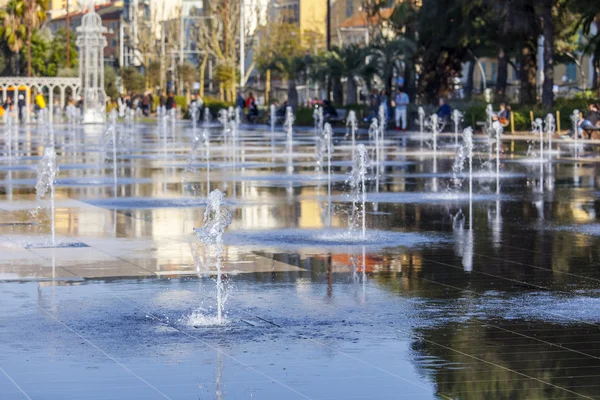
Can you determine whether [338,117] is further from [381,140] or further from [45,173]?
[45,173]

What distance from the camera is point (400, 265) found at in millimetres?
11164

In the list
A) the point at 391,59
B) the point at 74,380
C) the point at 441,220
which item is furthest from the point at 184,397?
the point at 391,59

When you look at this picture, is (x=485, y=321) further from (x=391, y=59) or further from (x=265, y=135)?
(x=391, y=59)

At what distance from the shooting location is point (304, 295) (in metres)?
9.50

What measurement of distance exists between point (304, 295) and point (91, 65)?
5610 centimetres

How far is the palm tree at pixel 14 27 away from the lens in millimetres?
84219

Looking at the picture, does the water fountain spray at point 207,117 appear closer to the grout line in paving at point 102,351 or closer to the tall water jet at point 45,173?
the tall water jet at point 45,173

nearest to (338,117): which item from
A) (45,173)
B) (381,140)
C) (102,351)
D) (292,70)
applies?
(292,70)

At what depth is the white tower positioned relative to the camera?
62719 millimetres

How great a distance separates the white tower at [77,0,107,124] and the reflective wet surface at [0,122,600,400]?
1716 inches

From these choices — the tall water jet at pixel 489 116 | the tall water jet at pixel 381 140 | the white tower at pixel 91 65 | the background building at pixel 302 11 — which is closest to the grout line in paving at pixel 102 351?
the tall water jet at pixel 381 140

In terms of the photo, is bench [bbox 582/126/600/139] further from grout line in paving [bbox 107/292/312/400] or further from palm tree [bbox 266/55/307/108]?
grout line in paving [bbox 107/292/312/400]

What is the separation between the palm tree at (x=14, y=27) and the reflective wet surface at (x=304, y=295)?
219 feet

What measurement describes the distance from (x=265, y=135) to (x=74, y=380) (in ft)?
122
